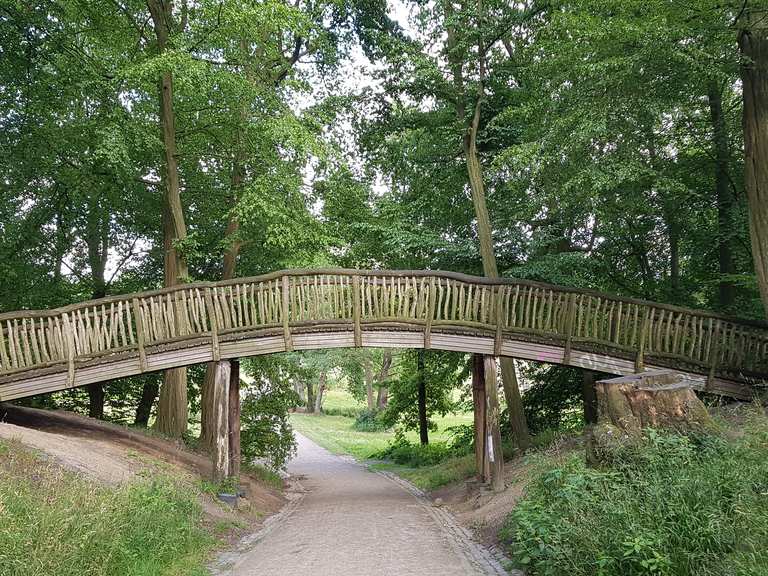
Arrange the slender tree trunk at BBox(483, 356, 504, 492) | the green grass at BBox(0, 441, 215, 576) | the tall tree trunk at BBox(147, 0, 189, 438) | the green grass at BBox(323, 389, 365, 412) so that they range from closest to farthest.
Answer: the green grass at BBox(0, 441, 215, 576)
the slender tree trunk at BBox(483, 356, 504, 492)
the tall tree trunk at BBox(147, 0, 189, 438)
the green grass at BBox(323, 389, 365, 412)

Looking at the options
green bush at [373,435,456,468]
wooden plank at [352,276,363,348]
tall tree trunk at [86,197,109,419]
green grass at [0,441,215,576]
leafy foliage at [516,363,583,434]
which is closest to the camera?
green grass at [0,441,215,576]

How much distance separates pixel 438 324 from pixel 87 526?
26.4 ft

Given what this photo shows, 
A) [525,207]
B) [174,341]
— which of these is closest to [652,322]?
[525,207]

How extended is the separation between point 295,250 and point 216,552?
8.66 meters

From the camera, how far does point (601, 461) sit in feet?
23.3

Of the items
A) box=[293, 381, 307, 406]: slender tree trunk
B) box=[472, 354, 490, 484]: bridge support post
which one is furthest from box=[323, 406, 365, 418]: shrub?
box=[472, 354, 490, 484]: bridge support post

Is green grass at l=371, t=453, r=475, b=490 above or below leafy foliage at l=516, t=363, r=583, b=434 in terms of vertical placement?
below

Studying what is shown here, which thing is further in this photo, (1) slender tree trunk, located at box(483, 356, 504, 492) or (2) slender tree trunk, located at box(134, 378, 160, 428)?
(2) slender tree trunk, located at box(134, 378, 160, 428)

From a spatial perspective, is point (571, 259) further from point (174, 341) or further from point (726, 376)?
point (174, 341)

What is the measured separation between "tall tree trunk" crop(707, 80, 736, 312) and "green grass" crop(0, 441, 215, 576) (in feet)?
43.9

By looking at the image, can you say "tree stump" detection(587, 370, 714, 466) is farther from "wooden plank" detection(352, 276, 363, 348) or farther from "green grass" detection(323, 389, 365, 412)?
"green grass" detection(323, 389, 365, 412)

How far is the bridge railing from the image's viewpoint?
39.5ft

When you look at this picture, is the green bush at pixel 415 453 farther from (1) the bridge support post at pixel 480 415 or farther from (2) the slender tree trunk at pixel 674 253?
(2) the slender tree trunk at pixel 674 253

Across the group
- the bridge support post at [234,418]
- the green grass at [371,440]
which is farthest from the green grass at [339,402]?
the bridge support post at [234,418]
